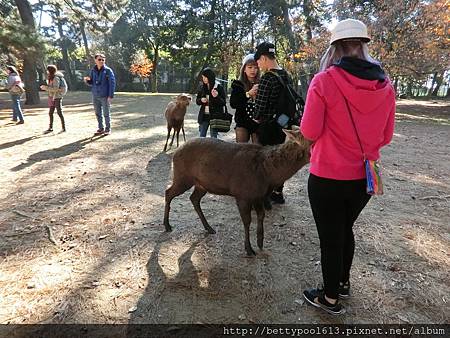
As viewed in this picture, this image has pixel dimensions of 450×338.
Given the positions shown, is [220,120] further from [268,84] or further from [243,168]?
[243,168]

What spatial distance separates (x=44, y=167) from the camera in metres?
6.42

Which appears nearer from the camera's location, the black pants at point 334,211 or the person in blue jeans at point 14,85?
the black pants at point 334,211

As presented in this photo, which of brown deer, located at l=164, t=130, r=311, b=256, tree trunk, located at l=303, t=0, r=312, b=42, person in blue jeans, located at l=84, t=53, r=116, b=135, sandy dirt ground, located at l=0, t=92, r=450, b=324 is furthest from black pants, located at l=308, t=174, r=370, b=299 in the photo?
tree trunk, located at l=303, t=0, r=312, b=42

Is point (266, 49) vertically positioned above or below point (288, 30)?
below

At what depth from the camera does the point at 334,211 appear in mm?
2332

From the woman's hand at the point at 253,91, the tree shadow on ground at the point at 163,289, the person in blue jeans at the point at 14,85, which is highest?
the woman's hand at the point at 253,91

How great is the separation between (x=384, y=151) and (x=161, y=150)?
5589mm

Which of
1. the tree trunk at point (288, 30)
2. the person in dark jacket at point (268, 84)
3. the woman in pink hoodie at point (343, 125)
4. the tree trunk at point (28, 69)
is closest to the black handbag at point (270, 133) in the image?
the person in dark jacket at point (268, 84)

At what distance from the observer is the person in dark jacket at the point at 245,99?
443 centimetres

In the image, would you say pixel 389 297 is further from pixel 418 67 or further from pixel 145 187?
pixel 418 67

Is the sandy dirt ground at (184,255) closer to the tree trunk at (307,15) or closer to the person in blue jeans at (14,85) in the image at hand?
the person in blue jeans at (14,85)

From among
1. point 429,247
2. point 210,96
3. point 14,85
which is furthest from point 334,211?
A: point 14,85

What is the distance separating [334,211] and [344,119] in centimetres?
65

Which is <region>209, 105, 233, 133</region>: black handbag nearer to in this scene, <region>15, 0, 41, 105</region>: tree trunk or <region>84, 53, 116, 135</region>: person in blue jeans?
<region>84, 53, 116, 135</region>: person in blue jeans
